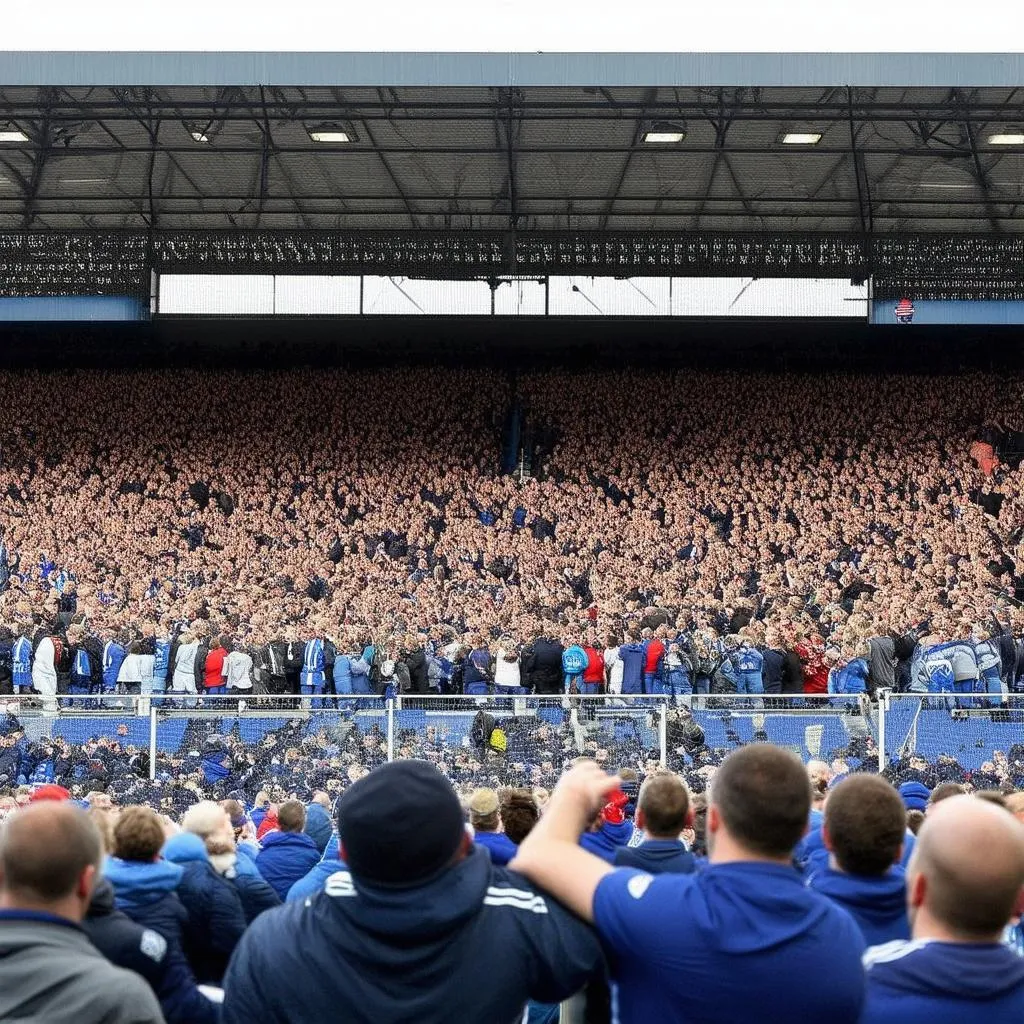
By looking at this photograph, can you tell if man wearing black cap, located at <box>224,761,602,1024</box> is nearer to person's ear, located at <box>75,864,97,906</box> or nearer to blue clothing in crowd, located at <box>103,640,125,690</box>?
person's ear, located at <box>75,864,97,906</box>

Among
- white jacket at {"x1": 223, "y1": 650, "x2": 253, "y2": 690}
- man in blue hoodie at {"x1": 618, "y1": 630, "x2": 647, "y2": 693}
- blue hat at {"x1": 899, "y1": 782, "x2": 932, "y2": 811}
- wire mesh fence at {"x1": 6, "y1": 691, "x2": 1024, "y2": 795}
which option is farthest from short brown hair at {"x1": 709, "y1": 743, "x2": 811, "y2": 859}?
white jacket at {"x1": 223, "y1": 650, "x2": 253, "y2": 690}

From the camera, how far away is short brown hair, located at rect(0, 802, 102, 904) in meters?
2.94

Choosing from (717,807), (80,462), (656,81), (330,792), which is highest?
(656,81)

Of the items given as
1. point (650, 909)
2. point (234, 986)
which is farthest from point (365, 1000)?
point (650, 909)

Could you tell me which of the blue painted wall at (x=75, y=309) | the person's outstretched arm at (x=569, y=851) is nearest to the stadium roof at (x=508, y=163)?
the blue painted wall at (x=75, y=309)

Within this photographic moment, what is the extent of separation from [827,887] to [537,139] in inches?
878

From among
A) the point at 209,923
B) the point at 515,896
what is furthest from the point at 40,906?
the point at 209,923

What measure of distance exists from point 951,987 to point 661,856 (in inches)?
64.1

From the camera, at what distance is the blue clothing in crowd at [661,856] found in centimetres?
432

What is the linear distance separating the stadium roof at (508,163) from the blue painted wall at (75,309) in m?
0.35

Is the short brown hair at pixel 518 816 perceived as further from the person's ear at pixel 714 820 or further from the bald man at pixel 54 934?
the bald man at pixel 54 934

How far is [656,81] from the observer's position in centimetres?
2083

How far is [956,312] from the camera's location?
2636cm
